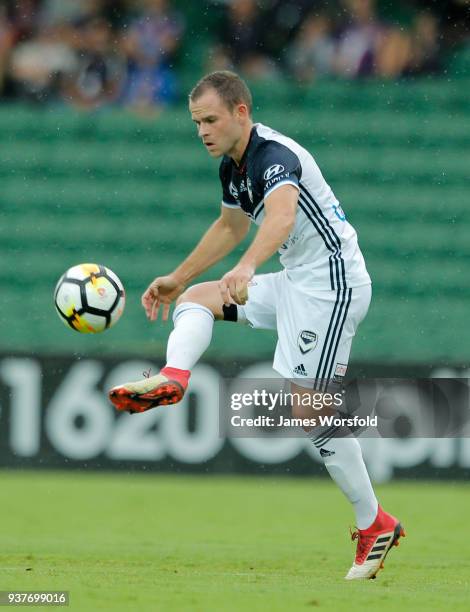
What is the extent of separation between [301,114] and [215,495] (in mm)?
5297

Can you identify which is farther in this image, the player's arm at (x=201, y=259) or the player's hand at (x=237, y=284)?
the player's arm at (x=201, y=259)

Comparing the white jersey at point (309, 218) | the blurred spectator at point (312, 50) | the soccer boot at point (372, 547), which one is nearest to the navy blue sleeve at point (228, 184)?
the white jersey at point (309, 218)

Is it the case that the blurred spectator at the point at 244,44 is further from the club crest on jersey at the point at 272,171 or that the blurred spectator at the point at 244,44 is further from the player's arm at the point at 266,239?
the player's arm at the point at 266,239

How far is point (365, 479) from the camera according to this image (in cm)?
635

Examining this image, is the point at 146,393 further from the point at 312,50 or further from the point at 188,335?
the point at 312,50

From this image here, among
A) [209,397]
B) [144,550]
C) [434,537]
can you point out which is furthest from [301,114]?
[144,550]

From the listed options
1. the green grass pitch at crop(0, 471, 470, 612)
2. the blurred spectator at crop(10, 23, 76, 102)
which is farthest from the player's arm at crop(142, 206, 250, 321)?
the blurred spectator at crop(10, 23, 76, 102)

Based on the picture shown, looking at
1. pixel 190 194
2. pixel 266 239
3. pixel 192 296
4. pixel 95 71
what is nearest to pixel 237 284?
pixel 266 239

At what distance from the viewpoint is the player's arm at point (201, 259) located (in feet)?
21.6

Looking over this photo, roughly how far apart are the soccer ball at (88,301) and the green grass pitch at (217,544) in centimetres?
113

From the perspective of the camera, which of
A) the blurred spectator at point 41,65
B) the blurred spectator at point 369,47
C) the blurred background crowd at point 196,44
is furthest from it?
the blurred spectator at point 41,65

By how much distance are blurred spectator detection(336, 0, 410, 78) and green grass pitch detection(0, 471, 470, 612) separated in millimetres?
4832

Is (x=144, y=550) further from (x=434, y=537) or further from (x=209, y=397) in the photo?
(x=209, y=397)

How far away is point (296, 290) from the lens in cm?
632
